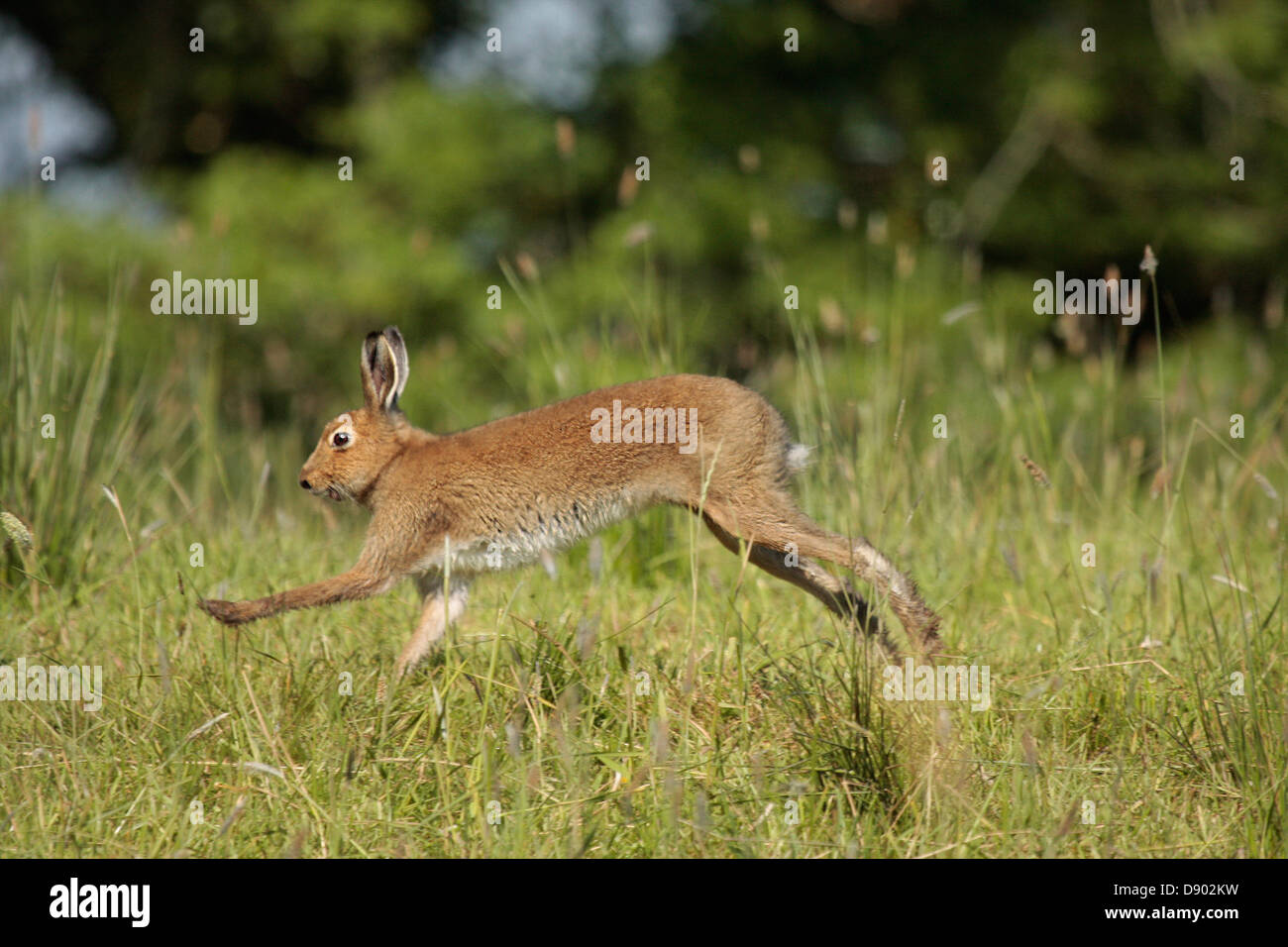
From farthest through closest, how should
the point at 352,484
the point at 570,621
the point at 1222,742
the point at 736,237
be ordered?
the point at 736,237, the point at 352,484, the point at 570,621, the point at 1222,742

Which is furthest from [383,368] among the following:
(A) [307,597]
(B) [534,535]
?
(A) [307,597]

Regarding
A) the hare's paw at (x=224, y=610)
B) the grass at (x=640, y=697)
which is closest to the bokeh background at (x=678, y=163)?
the grass at (x=640, y=697)

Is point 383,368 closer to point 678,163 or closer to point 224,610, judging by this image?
point 224,610

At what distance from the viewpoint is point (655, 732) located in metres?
3.09

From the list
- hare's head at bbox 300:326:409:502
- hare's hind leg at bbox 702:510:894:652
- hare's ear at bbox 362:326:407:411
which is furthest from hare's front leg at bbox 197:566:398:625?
hare's hind leg at bbox 702:510:894:652

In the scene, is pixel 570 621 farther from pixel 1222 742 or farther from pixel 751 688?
pixel 1222 742

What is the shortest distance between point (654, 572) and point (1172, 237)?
10.2m

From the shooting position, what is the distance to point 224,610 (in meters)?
4.00

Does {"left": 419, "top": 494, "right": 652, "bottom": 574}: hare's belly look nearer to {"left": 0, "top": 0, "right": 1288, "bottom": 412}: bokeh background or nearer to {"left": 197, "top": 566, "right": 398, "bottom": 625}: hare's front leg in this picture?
{"left": 197, "top": 566, "right": 398, "bottom": 625}: hare's front leg

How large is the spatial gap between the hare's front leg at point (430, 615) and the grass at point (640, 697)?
8 centimetres

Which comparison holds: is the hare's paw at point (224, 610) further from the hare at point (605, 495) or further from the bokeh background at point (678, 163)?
the bokeh background at point (678, 163)
